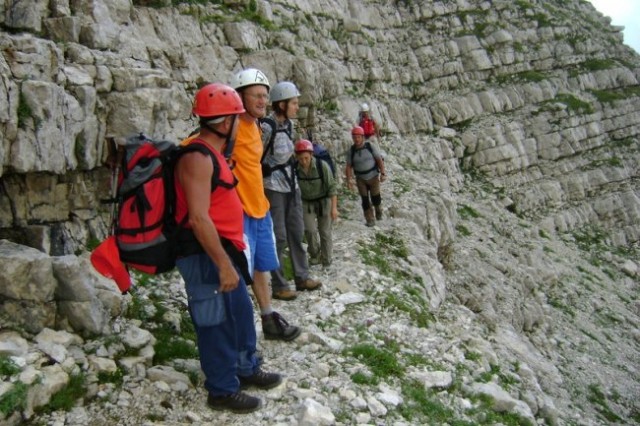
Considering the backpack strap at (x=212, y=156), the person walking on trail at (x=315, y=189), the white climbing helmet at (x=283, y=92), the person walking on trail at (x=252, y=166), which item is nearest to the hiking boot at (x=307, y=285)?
the person walking on trail at (x=315, y=189)

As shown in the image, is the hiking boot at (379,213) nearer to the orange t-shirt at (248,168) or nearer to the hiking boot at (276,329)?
the hiking boot at (276,329)

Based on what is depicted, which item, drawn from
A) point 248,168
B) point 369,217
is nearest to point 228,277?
point 248,168

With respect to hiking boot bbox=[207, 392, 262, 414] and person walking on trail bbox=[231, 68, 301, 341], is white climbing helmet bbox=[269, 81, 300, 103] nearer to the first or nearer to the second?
person walking on trail bbox=[231, 68, 301, 341]

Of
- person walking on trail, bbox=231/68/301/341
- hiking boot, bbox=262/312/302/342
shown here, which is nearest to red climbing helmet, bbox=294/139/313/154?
person walking on trail, bbox=231/68/301/341

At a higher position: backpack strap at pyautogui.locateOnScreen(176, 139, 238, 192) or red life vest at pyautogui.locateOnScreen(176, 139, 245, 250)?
backpack strap at pyautogui.locateOnScreen(176, 139, 238, 192)

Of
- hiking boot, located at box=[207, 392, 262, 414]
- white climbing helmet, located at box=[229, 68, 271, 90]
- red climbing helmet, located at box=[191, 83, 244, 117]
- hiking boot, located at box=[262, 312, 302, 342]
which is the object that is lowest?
hiking boot, located at box=[207, 392, 262, 414]

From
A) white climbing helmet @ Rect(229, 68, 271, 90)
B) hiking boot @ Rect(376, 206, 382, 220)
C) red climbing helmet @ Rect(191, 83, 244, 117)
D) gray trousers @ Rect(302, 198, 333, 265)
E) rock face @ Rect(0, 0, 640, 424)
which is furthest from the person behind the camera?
hiking boot @ Rect(376, 206, 382, 220)

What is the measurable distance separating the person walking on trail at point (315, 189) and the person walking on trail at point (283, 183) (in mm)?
1204

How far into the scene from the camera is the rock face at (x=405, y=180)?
636 cm

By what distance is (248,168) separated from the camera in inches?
266

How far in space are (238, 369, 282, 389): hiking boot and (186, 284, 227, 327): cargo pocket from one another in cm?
120

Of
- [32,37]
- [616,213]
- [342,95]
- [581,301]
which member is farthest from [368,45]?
[32,37]

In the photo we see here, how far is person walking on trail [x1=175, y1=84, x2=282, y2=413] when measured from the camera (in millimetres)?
4773

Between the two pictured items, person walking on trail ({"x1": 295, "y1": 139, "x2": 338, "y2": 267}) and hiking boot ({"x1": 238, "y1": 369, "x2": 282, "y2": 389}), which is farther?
person walking on trail ({"x1": 295, "y1": 139, "x2": 338, "y2": 267})
